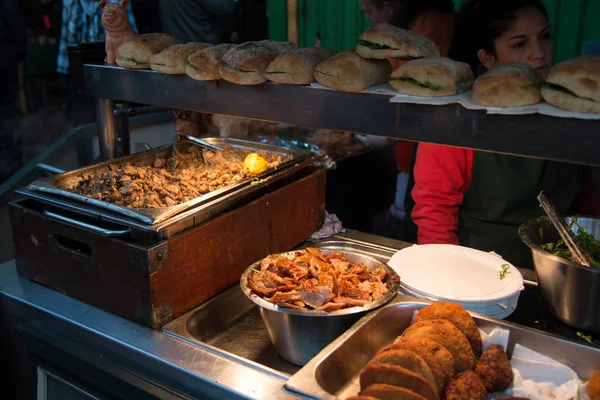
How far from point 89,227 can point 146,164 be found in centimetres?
67

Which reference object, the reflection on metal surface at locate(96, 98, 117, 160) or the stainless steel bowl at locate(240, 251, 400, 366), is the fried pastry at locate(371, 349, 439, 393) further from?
the reflection on metal surface at locate(96, 98, 117, 160)

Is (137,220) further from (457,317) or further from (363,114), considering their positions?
(457,317)

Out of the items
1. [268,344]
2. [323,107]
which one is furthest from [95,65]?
[268,344]

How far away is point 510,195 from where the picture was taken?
111 inches

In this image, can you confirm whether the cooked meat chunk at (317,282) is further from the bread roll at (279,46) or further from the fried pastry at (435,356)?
the bread roll at (279,46)

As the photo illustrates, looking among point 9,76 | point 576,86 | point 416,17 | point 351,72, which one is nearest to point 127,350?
point 351,72

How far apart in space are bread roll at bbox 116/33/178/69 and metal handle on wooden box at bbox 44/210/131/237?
605 millimetres

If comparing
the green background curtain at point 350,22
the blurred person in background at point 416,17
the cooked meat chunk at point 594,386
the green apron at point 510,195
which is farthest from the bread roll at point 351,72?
the green background curtain at point 350,22

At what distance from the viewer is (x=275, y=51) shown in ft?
6.30

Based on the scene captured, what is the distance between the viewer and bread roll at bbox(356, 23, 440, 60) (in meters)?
1.63

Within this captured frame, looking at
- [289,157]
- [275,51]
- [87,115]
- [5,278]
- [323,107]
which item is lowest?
[87,115]

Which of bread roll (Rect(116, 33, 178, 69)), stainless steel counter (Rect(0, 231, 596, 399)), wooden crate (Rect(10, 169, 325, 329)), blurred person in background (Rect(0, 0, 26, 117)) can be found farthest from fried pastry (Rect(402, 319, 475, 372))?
blurred person in background (Rect(0, 0, 26, 117))

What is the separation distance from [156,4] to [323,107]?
504 centimetres

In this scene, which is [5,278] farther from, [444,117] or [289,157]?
[444,117]
